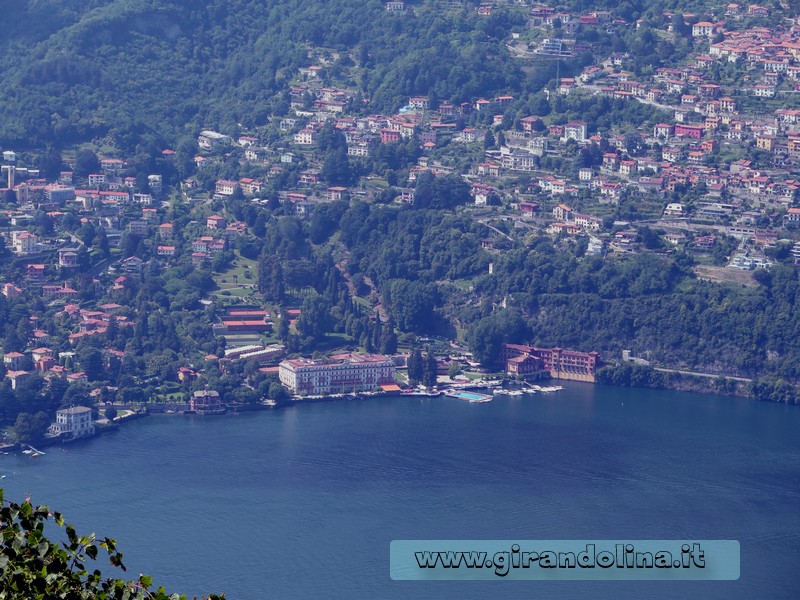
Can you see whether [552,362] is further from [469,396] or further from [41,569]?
[41,569]

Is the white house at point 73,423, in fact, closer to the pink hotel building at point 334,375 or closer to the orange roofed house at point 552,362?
the pink hotel building at point 334,375

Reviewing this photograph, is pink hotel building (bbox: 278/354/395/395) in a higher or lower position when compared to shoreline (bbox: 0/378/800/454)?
higher

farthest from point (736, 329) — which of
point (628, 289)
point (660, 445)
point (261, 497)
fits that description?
point (261, 497)

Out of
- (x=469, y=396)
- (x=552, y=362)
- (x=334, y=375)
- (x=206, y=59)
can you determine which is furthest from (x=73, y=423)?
(x=206, y=59)

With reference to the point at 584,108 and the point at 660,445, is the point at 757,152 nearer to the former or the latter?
Result: the point at 584,108
